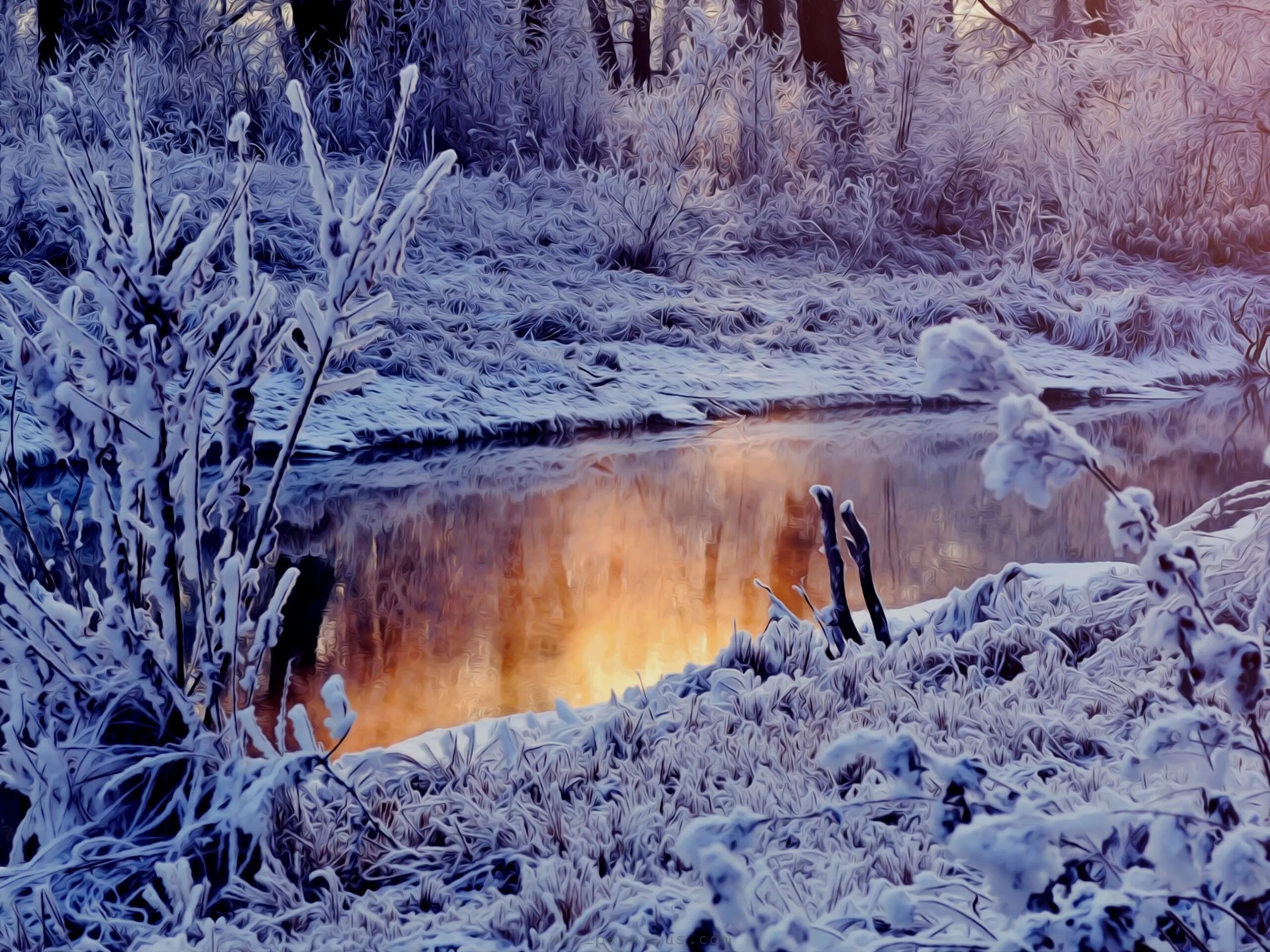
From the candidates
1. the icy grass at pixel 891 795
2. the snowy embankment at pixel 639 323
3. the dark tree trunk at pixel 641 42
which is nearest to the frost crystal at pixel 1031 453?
the icy grass at pixel 891 795

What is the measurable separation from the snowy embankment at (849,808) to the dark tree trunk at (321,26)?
5.09m

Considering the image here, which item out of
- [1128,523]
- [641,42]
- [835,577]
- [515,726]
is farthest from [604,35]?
[1128,523]

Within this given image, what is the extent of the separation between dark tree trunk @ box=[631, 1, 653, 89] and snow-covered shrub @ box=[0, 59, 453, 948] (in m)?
5.97

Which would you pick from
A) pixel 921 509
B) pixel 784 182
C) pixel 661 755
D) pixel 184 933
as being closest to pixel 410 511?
pixel 921 509

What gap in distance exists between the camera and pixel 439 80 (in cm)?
611

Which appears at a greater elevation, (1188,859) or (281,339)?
(281,339)

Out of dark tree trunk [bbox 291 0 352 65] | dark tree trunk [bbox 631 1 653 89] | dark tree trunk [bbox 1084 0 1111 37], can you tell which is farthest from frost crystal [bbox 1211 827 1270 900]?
dark tree trunk [bbox 1084 0 1111 37]

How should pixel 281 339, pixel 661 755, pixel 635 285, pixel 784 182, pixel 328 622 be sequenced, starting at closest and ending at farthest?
1. pixel 281 339
2. pixel 661 755
3. pixel 328 622
4. pixel 635 285
5. pixel 784 182

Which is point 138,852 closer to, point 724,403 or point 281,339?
point 281,339

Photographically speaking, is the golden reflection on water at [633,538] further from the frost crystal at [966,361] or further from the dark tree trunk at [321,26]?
the dark tree trunk at [321,26]

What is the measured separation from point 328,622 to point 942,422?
262 centimetres

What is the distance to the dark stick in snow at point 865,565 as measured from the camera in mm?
1692

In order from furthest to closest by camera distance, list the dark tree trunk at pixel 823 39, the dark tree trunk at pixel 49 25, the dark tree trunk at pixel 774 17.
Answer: the dark tree trunk at pixel 774 17
the dark tree trunk at pixel 823 39
the dark tree trunk at pixel 49 25

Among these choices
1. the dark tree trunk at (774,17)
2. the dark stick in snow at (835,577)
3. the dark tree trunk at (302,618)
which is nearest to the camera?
the dark stick in snow at (835,577)
